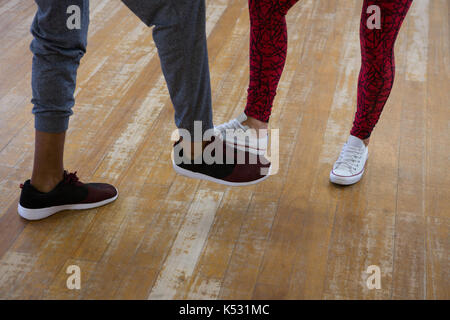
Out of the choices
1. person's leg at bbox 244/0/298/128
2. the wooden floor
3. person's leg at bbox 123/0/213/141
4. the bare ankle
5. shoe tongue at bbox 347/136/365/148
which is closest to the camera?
person's leg at bbox 123/0/213/141

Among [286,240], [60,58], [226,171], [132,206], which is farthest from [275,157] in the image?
[60,58]

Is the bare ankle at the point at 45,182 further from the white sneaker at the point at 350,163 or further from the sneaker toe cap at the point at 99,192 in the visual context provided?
the white sneaker at the point at 350,163

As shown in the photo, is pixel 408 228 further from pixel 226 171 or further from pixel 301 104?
pixel 301 104

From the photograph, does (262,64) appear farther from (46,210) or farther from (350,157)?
(46,210)

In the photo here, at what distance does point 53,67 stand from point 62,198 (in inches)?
14.9

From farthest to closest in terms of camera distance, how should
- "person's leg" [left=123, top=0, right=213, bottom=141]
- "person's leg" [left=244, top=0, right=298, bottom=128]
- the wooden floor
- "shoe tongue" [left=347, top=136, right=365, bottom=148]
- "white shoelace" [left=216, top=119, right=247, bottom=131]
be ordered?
"white shoelace" [left=216, top=119, right=247, bottom=131]
"shoe tongue" [left=347, top=136, right=365, bottom=148]
"person's leg" [left=244, top=0, right=298, bottom=128]
the wooden floor
"person's leg" [left=123, top=0, right=213, bottom=141]

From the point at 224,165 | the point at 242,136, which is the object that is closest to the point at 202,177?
the point at 224,165

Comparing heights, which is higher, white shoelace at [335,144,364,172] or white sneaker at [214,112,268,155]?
white sneaker at [214,112,268,155]

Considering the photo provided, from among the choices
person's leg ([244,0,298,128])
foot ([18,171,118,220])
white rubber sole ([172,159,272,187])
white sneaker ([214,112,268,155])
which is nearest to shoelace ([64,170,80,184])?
foot ([18,171,118,220])

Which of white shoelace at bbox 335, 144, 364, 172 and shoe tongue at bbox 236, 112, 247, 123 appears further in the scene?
shoe tongue at bbox 236, 112, 247, 123

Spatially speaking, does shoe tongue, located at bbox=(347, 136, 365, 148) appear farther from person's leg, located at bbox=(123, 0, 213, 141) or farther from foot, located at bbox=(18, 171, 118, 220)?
foot, located at bbox=(18, 171, 118, 220)

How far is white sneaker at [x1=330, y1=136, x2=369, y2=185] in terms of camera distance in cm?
156

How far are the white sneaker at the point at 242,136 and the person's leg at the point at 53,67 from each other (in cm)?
56

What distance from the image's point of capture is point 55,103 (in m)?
1.27
